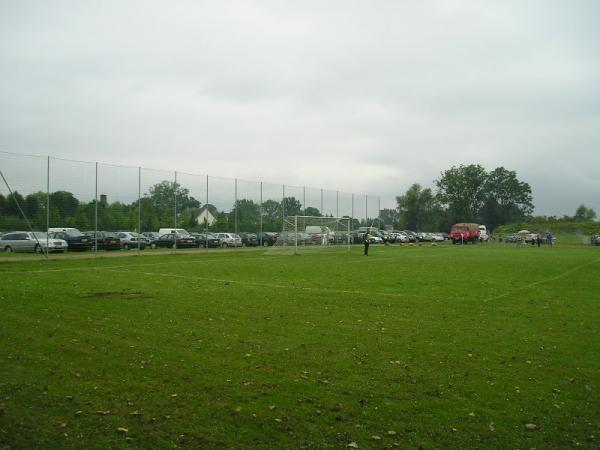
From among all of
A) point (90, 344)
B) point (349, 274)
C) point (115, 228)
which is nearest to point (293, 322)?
point (90, 344)

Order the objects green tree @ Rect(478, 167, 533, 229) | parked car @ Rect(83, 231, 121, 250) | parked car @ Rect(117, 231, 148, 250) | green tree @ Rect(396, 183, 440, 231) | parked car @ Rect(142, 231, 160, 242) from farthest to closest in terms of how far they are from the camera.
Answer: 1. green tree @ Rect(478, 167, 533, 229)
2. green tree @ Rect(396, 183, 440, 231)
3. parked car @ Rect(142, 231, 160, 242)
4. parked car @ Rect(117, 231, 148, 250)
5. parked car @ Rect(83, 231, 121, 250)

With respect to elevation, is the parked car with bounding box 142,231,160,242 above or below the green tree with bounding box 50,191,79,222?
below

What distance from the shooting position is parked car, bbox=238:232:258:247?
4544cm

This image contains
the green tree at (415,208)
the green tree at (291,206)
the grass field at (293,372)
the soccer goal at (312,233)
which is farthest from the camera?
the green tree at (415,208)

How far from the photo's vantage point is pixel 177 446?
4426 millimetres

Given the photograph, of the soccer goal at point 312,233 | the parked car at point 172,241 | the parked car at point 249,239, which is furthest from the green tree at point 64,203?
the parked car at point 249,239

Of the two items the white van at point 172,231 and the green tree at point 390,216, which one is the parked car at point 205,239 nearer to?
the white van at point 172,231

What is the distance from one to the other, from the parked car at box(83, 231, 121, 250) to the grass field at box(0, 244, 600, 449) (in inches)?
789

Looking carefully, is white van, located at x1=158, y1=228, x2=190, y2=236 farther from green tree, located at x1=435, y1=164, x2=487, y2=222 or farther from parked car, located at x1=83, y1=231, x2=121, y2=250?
green tree, located at x1=435, y1=164, x2=487, y2=222

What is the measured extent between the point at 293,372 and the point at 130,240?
1322 inches

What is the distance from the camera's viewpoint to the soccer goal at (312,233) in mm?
36625

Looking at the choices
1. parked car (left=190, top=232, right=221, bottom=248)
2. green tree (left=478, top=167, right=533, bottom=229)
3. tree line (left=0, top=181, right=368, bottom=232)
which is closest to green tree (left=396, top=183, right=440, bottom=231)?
green tree (left=478, top=167, right=533, bottom=229)

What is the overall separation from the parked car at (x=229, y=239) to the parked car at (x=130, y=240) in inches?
247

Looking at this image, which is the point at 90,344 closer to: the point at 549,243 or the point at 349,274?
the point at 349,274
